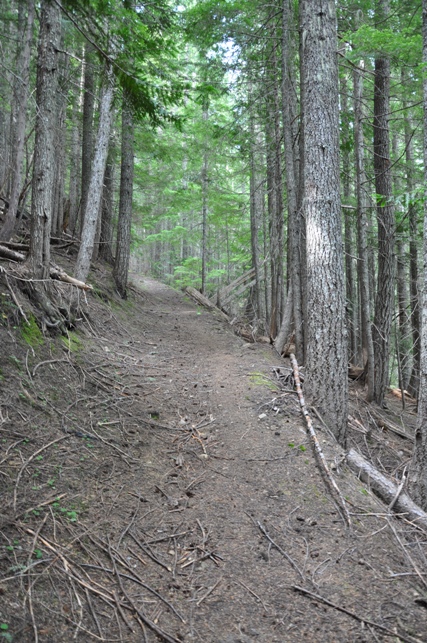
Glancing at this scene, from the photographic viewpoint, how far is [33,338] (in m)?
5.24

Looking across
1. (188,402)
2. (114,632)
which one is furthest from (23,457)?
(188,402)

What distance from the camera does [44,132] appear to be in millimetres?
5805

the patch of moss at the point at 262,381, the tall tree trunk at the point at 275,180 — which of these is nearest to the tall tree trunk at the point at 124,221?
the tall tree trunk at the point at 275,180

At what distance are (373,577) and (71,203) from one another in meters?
13.5

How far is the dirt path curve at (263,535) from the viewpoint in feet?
9.61

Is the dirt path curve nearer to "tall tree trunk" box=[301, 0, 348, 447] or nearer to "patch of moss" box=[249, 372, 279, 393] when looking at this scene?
"patch of moss" box=[249, 372, 279, 393]

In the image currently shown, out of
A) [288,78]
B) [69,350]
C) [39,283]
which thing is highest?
[288,78]

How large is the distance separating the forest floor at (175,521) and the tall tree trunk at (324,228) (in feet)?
2.02

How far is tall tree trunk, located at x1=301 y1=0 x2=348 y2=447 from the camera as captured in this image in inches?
223

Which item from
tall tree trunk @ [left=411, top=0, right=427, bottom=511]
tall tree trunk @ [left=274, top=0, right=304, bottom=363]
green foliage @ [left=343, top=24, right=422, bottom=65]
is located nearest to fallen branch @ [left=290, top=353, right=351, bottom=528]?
tall tree trunk @ [left=411, top=0, right=427, bottom=511]

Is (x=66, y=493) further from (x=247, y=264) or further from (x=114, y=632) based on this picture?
(x=247, y=264)

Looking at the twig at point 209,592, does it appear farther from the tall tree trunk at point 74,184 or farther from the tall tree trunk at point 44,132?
the tall tree trunk at point 74,184

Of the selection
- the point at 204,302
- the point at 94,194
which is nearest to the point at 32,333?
the point at 94,194

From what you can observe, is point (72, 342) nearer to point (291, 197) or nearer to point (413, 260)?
point (291, 197)
